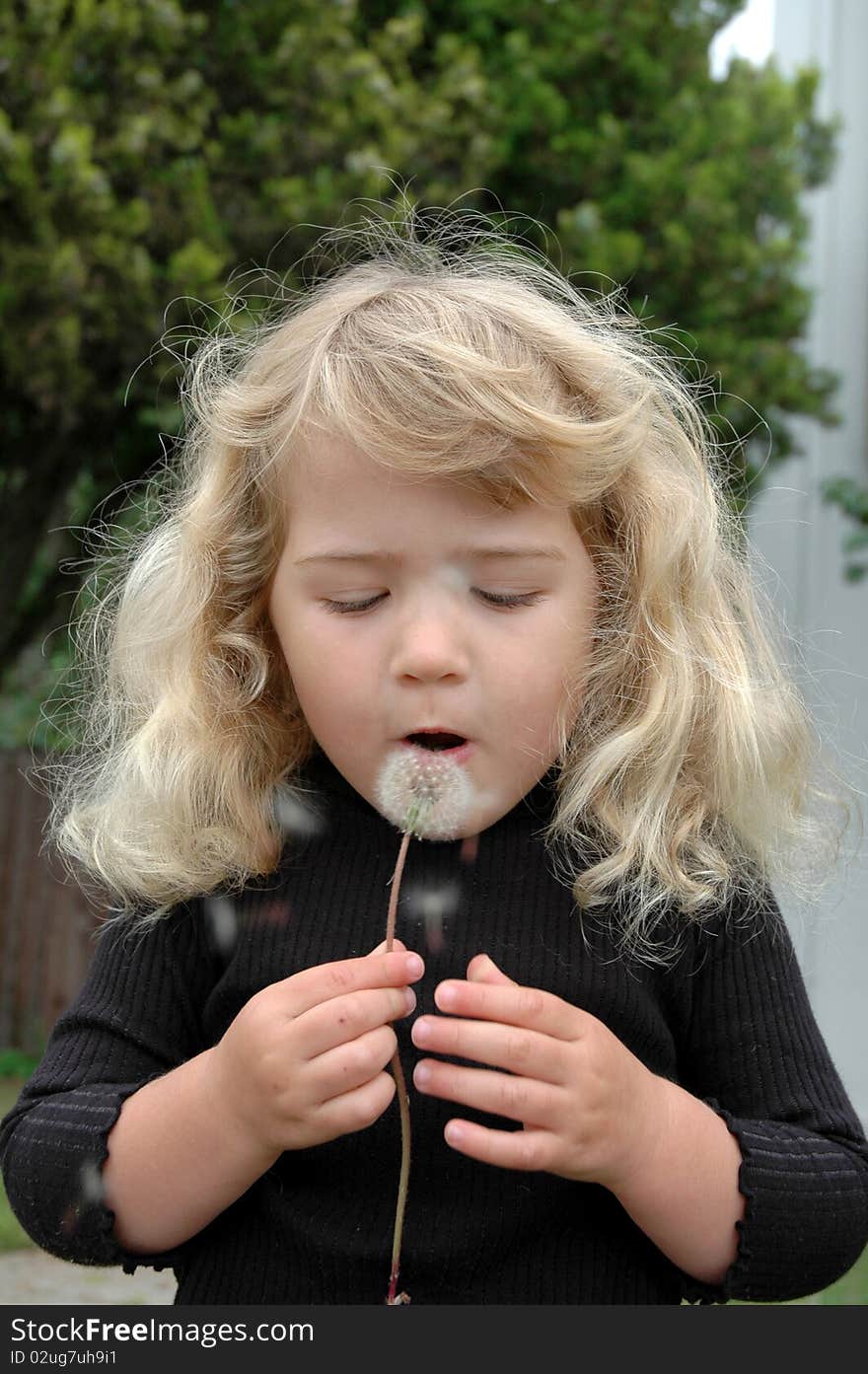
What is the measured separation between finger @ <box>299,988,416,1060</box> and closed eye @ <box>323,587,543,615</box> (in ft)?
1.21

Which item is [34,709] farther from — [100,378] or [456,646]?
[456,646]

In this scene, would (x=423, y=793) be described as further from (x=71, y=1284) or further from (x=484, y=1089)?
(x=71, y=1284)

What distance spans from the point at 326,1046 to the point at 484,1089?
5.2 inches

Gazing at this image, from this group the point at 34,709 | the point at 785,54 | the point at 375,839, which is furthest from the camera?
the point at 34,709

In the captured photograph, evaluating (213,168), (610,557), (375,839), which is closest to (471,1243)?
(375,839)

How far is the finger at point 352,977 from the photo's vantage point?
1136mm

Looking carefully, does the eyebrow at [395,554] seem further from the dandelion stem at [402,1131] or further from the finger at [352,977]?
the finger at [352,977]

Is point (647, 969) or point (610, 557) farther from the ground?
point (610, 557)

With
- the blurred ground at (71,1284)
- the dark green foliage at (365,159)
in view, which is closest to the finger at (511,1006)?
the blurred ground at (71,1284)

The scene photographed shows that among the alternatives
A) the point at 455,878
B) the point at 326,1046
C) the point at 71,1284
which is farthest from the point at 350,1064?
the point at 71,1284

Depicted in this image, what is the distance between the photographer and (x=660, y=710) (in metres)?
1.51

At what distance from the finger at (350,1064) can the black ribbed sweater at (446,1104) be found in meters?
0.16

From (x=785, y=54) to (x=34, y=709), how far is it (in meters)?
7.64

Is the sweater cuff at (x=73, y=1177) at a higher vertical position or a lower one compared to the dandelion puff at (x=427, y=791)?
lower
